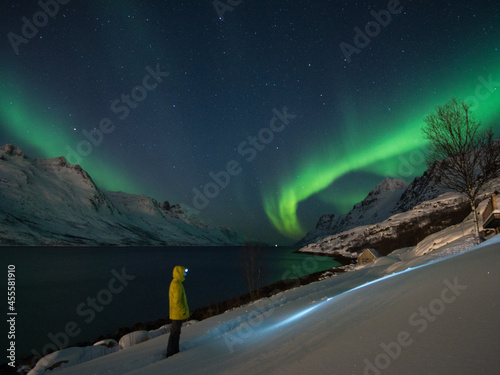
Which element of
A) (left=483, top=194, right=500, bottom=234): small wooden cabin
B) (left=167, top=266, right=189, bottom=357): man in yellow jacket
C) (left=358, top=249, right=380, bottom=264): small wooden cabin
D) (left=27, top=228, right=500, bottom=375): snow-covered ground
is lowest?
(left=358, top=249, right=380, bottom=264): small wooden cabin

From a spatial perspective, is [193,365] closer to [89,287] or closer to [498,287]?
[498,287]

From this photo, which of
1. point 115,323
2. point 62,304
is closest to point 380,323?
point 115,323

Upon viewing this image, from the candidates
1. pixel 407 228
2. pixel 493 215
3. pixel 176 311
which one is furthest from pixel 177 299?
pixel 407 228

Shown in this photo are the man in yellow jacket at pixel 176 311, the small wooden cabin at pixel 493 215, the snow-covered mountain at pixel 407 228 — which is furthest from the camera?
the snow-covered mountain at pixel 407 228

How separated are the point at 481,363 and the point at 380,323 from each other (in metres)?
1.51

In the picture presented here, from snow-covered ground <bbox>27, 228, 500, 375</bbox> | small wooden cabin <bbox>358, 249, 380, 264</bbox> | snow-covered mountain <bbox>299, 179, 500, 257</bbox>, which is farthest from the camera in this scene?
snow-covered mountain <bbox>299, 179, 500, 257</bbox>

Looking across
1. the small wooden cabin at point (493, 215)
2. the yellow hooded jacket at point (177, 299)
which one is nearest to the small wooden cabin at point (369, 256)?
the small wooden cabin at point (493, 215)

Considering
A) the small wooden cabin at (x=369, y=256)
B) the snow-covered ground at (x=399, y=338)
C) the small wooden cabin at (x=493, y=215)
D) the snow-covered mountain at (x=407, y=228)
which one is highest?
the snow-covered ground at (x=399, y=338)

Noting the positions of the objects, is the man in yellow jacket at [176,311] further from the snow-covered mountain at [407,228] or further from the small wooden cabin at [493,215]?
the snow-covered mountain at [407,228]

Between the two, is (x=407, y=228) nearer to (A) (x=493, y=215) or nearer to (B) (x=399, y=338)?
(A) (x=493, y=215)

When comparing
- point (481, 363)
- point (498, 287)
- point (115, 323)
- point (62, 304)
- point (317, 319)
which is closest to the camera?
point (481, 363)

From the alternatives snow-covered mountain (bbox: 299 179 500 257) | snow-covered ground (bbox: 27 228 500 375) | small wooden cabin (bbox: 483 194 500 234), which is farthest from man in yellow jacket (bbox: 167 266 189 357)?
snow-covered mountain (bbox: 299 179 500 257)

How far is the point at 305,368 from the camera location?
325 cm

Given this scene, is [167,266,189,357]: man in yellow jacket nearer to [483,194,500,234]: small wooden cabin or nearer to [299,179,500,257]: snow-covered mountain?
[483,194,500,234]: small wooden cabin
